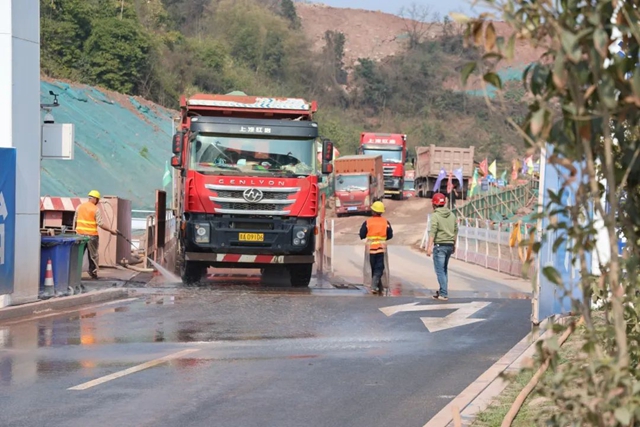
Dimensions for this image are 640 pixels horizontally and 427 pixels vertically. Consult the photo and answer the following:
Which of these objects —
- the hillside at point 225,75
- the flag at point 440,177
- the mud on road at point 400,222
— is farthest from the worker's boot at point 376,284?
the flag at point 440,177

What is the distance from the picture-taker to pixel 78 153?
160 feet

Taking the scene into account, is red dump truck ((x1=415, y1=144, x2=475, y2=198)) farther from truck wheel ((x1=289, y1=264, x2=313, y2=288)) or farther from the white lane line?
the white lane line

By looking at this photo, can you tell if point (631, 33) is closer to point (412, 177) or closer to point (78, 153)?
point (78, 153)

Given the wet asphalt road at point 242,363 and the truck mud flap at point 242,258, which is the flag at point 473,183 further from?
the wet asphalt road at point 242,363

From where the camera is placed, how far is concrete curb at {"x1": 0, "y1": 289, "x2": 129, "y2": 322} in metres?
13.9

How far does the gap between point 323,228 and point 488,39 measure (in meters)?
19.8

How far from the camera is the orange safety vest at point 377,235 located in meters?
18.9

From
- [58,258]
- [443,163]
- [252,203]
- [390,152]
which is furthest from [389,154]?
[58,258]

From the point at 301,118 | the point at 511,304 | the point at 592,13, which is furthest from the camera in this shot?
the point at 301,118

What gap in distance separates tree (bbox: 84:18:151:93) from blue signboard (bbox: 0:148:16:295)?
49.4 m

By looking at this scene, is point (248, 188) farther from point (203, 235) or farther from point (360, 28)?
point (360, 28)

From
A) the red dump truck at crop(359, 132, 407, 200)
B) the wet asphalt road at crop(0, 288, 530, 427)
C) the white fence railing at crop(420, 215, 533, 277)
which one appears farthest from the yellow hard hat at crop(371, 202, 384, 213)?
the red dump truck at crop(359, 132, 407, 200)

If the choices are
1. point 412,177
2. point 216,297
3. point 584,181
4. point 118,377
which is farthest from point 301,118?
point 412,177

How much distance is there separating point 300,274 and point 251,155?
2780 millimetres
